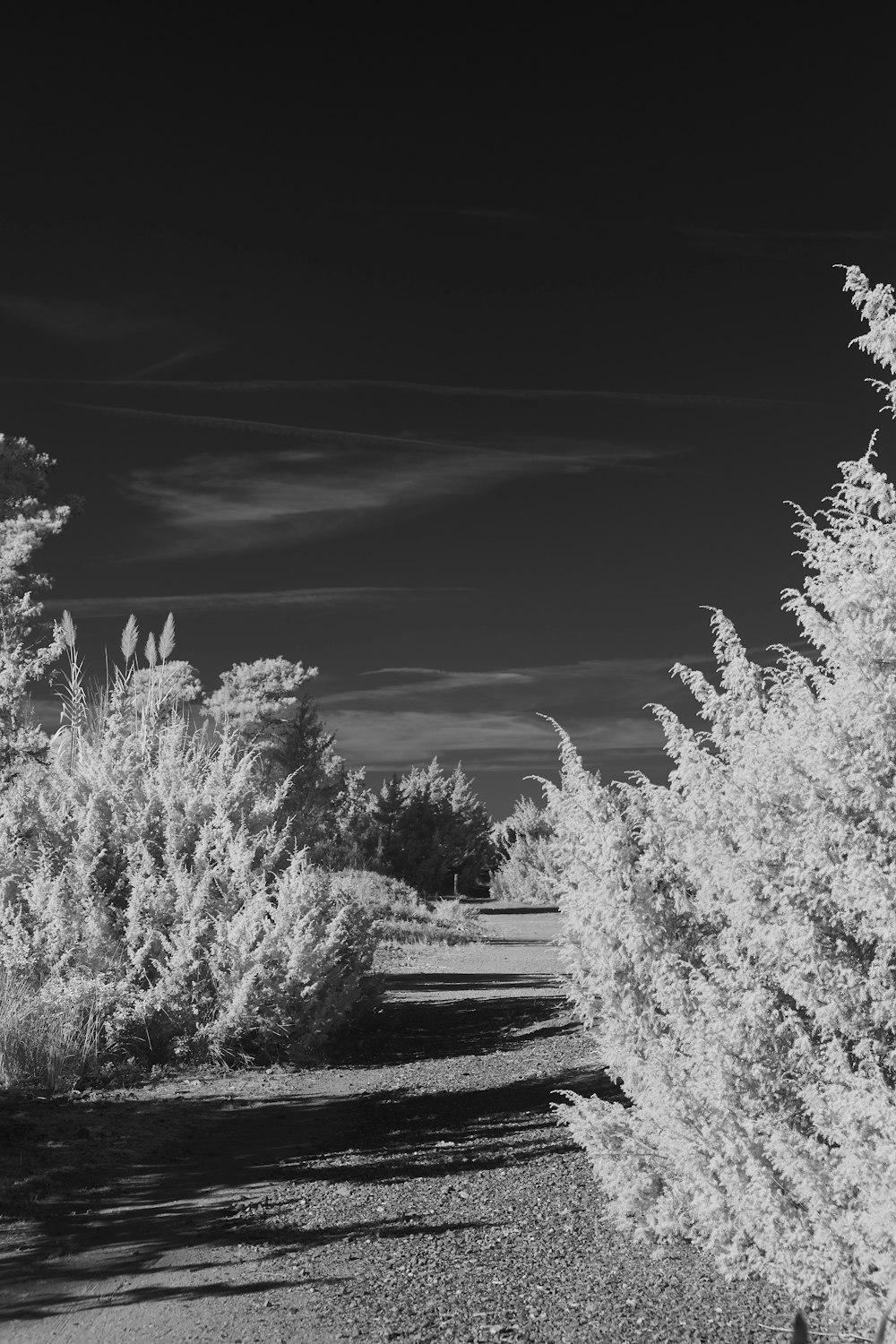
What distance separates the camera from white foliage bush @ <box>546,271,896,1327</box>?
4.65 meters

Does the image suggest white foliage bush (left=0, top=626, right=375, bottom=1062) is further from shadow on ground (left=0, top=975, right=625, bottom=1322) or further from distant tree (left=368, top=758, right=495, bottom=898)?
distant tree (left=368, top=758, right=495, bottom=898)

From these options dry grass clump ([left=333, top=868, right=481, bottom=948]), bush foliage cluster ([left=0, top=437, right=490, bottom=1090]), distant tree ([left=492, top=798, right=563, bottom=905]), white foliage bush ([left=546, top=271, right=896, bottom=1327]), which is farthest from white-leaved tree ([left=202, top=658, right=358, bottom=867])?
white foliage bush ([left=546, top=271, right=896, bottom=1327])

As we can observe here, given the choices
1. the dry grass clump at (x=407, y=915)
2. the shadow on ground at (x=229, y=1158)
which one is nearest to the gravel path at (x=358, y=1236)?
the shadow on ground at (x=229, y=1158)

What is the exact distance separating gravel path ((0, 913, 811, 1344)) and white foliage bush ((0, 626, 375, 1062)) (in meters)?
0.95

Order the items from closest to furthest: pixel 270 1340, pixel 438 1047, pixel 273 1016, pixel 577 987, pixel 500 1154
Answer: pixel 270 1340
pixel 500 1154
pixel 577 987
pixel 273 1016
pixel 438 1047

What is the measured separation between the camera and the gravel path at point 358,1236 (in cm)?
467

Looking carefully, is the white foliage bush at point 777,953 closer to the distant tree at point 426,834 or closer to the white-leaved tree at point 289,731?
the white-leaved tree at point 289,731

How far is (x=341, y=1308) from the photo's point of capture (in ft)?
15.7

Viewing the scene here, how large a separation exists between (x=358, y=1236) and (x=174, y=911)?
577cm

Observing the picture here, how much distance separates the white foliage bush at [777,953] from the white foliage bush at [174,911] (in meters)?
5.29

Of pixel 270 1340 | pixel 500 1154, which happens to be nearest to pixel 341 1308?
pixel 270 1340

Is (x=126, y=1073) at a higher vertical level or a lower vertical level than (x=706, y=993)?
lower

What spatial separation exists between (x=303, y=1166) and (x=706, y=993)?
138 inches

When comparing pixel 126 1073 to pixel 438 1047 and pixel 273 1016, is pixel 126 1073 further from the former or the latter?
pixel 438 1047
